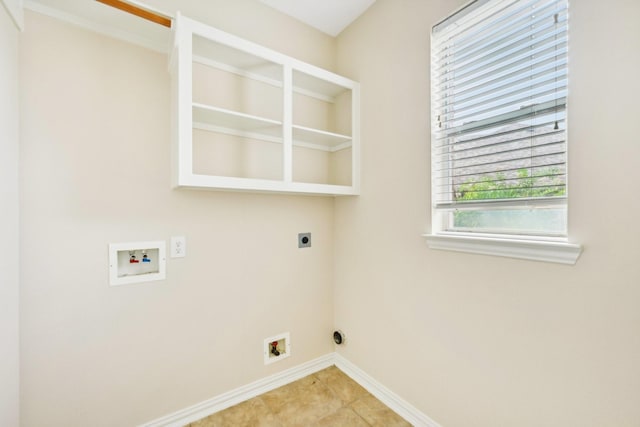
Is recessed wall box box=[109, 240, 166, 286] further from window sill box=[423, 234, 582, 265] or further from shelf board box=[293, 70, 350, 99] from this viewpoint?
window sill box=[423, 234, 582, 265]

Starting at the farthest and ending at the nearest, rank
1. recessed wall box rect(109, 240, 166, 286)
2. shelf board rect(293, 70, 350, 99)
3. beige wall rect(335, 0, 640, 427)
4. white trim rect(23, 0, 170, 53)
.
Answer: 1. shelf board rect(293, 70, 350, 99)
2. recessed wall box rect(109, 240, 166, 286)
3. white trim rect(23, 0, 170, 53)
4. beige wall rect(335, 0, 640, 427)

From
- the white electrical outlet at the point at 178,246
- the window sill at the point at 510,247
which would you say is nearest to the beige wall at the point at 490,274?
the window sill at the point at 510,247

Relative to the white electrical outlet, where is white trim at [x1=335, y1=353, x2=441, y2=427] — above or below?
below

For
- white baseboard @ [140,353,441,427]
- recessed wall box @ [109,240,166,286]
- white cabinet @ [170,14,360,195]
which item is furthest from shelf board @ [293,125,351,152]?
→ white baseboard @ [140,353,441,427]

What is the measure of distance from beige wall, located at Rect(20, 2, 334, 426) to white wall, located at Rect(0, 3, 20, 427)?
0.05 meters

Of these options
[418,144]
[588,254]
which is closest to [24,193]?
[418,144]

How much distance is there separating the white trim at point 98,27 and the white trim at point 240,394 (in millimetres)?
2019

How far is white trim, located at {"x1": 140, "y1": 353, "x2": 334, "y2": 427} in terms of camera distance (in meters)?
1.57

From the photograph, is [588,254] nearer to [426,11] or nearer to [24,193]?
[426,11]

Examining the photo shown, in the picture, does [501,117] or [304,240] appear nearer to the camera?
[501,117]

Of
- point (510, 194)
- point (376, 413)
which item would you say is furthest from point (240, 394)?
point (510, 194)

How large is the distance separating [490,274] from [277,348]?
1429 mm

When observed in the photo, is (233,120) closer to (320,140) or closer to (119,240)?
(320,140)

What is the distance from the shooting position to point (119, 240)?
1.43 metres
